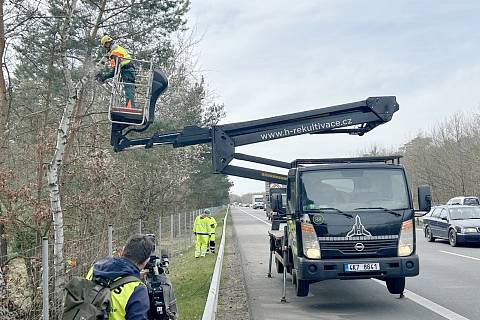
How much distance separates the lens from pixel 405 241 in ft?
31.3

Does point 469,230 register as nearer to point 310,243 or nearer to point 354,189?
point 354,189

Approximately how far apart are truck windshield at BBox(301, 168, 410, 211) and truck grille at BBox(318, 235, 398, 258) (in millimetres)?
530

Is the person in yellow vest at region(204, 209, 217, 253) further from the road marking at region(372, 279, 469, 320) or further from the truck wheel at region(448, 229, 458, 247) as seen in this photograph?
the road marking at region(372, 279, 469, 320)

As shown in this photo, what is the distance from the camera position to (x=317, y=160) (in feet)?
34.6

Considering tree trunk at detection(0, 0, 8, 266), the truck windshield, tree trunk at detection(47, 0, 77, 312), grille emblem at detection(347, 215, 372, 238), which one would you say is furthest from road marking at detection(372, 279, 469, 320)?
tree trunk at detection(0, 0, 8, 266)

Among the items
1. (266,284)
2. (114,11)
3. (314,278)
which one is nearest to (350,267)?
(314,278)

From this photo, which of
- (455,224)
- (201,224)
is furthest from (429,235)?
(201,224)

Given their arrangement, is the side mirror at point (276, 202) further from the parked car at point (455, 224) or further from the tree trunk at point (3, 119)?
the parked car at point (455, 224)

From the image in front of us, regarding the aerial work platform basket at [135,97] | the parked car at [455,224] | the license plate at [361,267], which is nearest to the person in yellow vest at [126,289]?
the aerial work platform basket at [135,97]

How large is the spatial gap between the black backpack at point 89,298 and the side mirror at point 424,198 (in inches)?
293

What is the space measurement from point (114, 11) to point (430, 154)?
42771 millimetres

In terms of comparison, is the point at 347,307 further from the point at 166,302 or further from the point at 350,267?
the point at 166,302

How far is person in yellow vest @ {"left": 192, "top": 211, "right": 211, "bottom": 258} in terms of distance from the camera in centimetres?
1953

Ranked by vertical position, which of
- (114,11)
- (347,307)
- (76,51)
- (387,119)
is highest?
(114,11)
